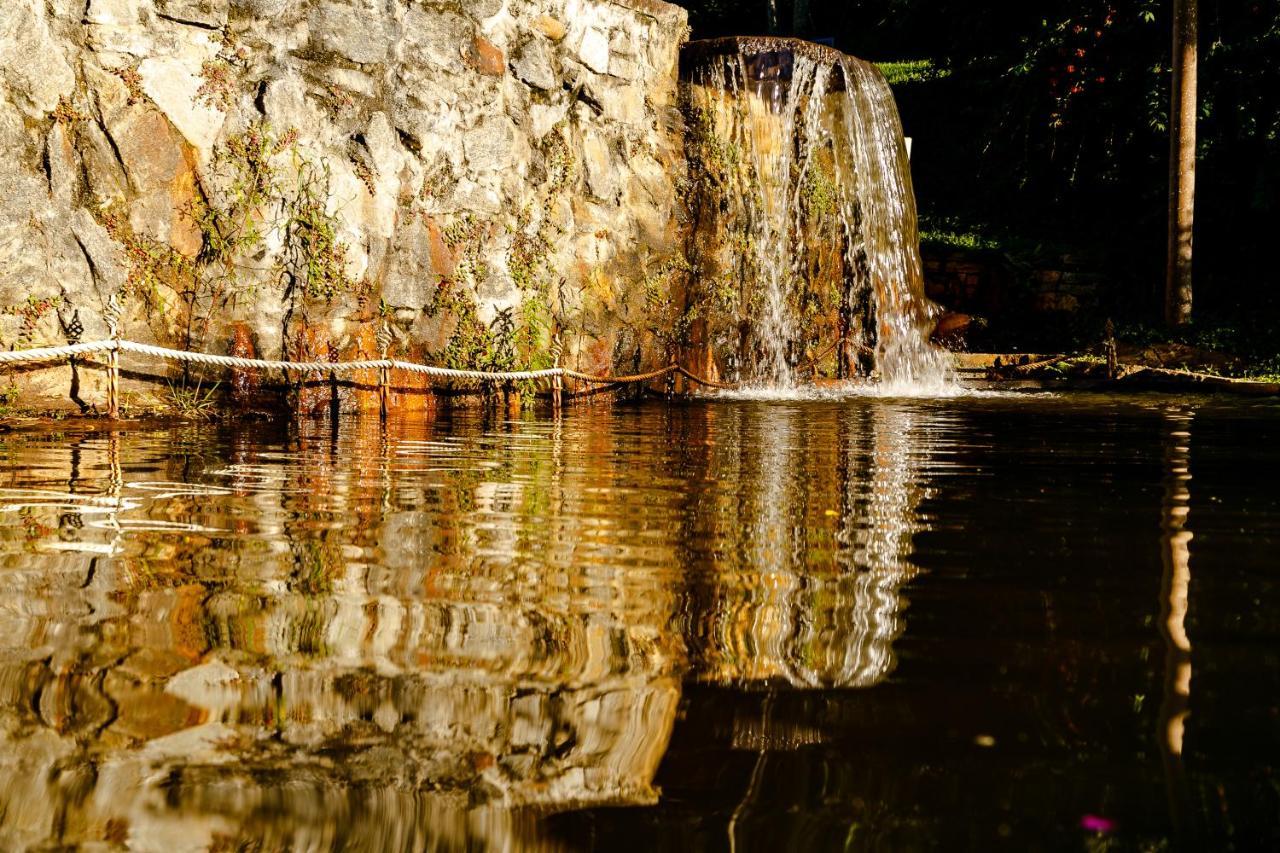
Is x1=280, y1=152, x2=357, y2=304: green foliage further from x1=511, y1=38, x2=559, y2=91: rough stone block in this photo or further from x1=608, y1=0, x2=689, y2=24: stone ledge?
x1=608, y1=0, x2=689, y2=24: stone ledge

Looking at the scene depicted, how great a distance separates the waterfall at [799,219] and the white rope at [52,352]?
295 inches

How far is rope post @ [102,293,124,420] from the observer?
8773 mm

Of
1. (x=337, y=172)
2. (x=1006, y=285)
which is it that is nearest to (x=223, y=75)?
(x=337, y=172)

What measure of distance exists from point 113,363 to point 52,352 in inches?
19.9

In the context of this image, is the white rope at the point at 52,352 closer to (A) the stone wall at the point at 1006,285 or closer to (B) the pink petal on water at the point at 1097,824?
(B) the pink petal on water at the point at 1097,824

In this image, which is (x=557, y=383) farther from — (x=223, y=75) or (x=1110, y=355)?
(x=1110, y=355)

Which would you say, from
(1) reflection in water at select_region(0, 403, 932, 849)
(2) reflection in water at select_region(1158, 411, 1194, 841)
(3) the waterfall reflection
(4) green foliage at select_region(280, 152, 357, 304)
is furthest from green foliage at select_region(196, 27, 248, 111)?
(2) reflection in water at select_region(1158, 411, 1194, 841)

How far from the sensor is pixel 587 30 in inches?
530

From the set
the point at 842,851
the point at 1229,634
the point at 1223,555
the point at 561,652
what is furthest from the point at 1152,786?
the point at 1223,555

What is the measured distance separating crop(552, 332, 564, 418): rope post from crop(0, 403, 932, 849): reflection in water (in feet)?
20.4

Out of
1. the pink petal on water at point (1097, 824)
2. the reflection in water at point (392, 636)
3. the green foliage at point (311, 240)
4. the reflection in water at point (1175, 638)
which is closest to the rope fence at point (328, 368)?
the green foliage at point (311, 240)

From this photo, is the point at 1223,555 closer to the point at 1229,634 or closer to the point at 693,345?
the point at 1229,634

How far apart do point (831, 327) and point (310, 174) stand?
308 inches

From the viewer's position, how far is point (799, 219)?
1573 cm
